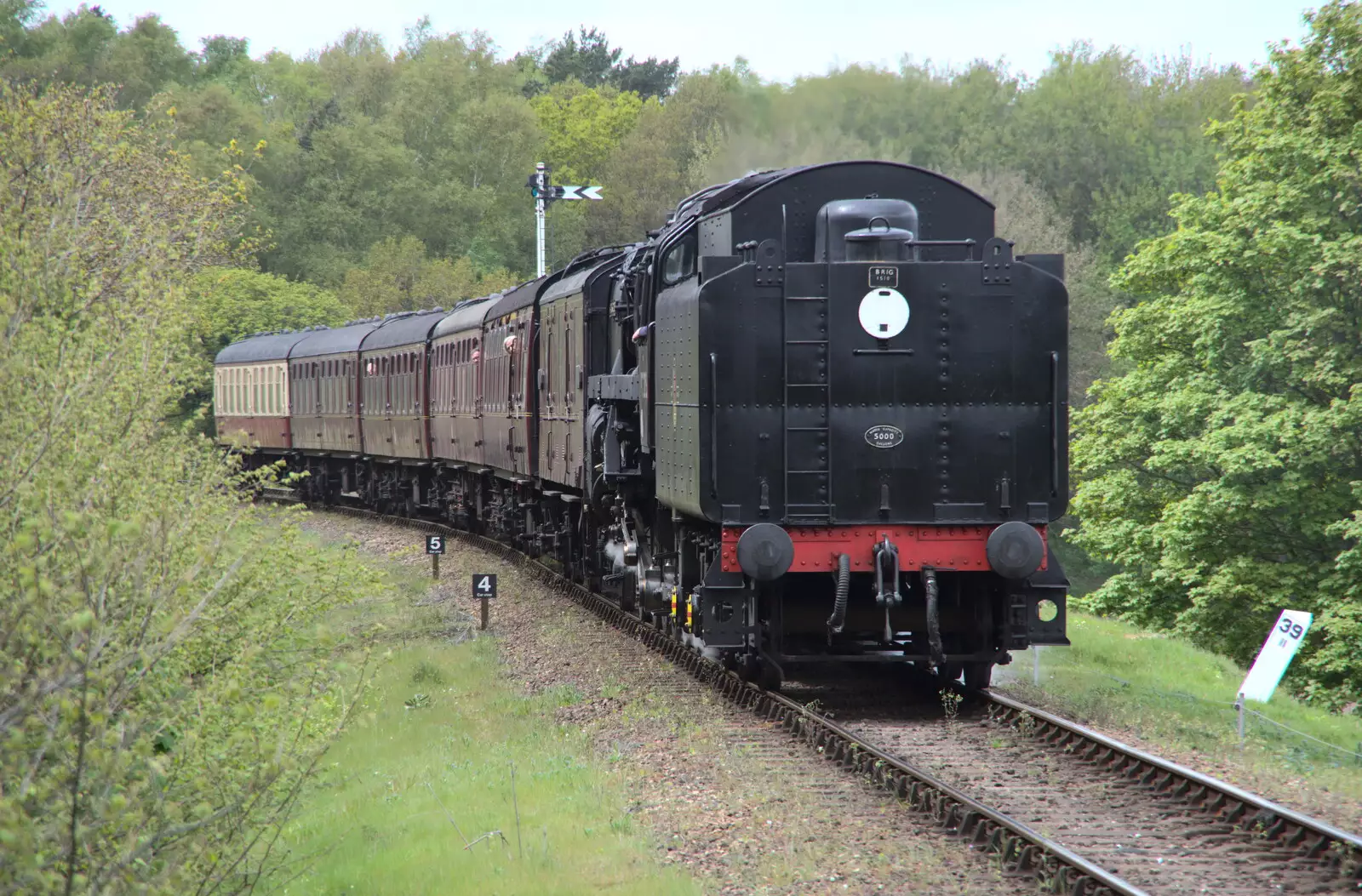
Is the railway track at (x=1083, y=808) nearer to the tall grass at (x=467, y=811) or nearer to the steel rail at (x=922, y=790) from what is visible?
the steel rail at (x=922, y=790)

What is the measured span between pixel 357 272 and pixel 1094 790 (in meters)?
48.6

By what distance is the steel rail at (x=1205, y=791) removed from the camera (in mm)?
6734

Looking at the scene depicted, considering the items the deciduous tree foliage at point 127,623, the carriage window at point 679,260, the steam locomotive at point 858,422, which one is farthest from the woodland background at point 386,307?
the carriage window at point 679,260

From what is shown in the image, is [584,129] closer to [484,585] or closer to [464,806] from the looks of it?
[484,585]

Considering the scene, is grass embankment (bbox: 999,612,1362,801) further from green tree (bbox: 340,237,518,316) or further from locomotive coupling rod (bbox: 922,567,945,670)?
green tree (bbox: 340,237,518,316)

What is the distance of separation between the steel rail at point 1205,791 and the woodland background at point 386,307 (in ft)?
14.4

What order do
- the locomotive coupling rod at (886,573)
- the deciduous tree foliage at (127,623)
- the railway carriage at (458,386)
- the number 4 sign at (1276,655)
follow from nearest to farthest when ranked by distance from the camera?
1. the deciduous tree foliage at (127,623)
2. the locomotive coupling rod at (886,573)
3. the number 4 sign at (1276,655)
4. the railway carriage at (458,386)

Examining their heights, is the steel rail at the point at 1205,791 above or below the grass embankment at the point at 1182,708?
above

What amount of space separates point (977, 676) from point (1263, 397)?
14920 mm

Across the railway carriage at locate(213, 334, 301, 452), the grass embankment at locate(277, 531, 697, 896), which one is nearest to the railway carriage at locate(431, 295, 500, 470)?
the railway carriage at locate(213, 334, 301, 452)

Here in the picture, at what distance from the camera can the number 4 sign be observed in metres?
10.1

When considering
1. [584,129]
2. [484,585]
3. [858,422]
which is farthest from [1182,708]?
[584,129]

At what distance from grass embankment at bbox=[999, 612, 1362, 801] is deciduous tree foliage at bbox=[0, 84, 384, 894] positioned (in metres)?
5.21

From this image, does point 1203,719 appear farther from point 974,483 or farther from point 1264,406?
point 1264,406
